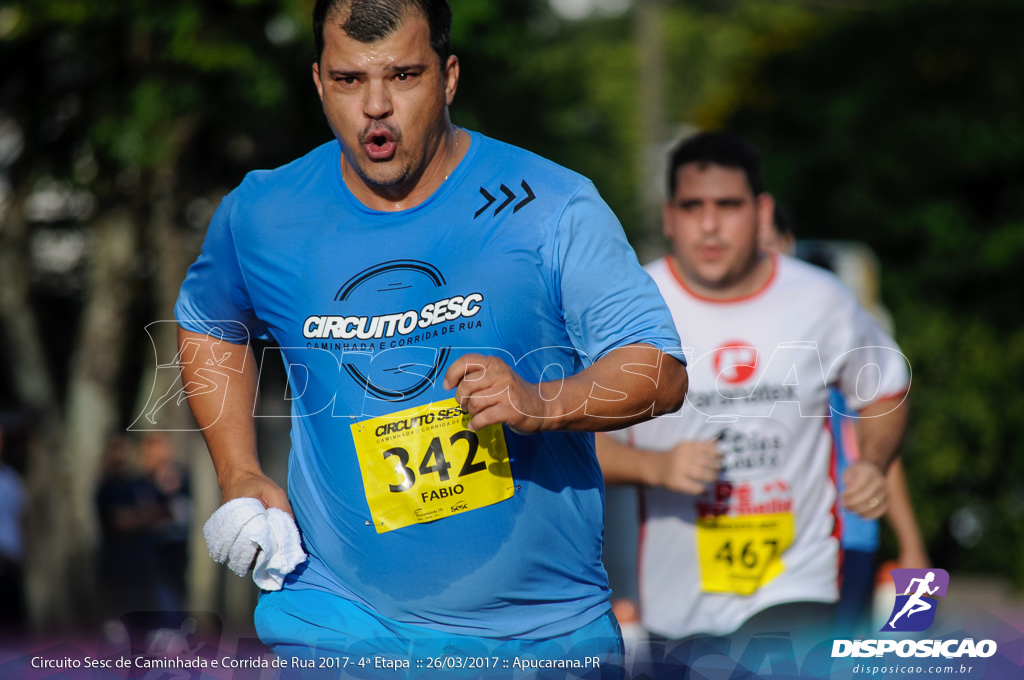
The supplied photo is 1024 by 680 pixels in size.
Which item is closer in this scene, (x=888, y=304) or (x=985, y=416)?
(x=985, y=416)

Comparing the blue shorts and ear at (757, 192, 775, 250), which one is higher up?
ear at (757, 192, 775, 250)

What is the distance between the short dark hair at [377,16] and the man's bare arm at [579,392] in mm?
839

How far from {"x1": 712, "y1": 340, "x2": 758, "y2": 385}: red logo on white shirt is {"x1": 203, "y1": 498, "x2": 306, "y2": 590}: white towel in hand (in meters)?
2.18

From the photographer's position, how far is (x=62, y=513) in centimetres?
1233

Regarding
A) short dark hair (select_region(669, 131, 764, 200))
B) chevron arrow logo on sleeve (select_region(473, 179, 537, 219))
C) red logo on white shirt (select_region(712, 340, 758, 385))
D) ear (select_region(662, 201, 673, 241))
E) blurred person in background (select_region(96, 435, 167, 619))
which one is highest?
short dark hair (select_region(669, 131, 764, 200))

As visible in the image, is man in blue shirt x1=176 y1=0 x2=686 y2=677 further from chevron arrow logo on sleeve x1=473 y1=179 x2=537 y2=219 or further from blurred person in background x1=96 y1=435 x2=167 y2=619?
blurred person in background x1=96 y1=435 x2=167 y2=619

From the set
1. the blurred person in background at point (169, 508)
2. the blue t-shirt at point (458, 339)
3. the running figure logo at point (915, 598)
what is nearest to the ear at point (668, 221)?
the running figure logo at point (915, 598)

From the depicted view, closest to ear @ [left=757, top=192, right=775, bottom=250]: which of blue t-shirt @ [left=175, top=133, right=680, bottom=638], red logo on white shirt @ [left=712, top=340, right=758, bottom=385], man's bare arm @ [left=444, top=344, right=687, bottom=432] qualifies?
red logo on white shirt @ [left=712, top=340, right=758, bottom=385]

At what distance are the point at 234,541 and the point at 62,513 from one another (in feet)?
33.3

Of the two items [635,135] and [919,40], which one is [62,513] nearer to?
[919,40]

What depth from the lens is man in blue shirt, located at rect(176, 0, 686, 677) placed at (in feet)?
9.78

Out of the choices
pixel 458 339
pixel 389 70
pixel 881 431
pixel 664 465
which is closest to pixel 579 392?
pixel 458 339

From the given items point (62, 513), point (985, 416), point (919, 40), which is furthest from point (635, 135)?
point (62, 513)

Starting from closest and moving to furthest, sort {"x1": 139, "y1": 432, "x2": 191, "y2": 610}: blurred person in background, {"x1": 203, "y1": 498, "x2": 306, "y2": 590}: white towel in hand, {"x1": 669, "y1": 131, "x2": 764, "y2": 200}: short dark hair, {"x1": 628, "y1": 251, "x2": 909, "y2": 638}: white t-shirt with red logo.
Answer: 1. {"x1": 203, "y1": 498, "x2": 306, "y2": 590}: white towel in hand
2. {"x1": 628, "y1": 251, "x2": 909, "y2": 638}: white t-shirt with red logo
3. {"x1": 669, "y1": 131, "x2": 764, "y2": 200}: short dark hair
4. {"x1": 139, "y1": 432, "x2": 191, "y2": 610}: blurred person in background
